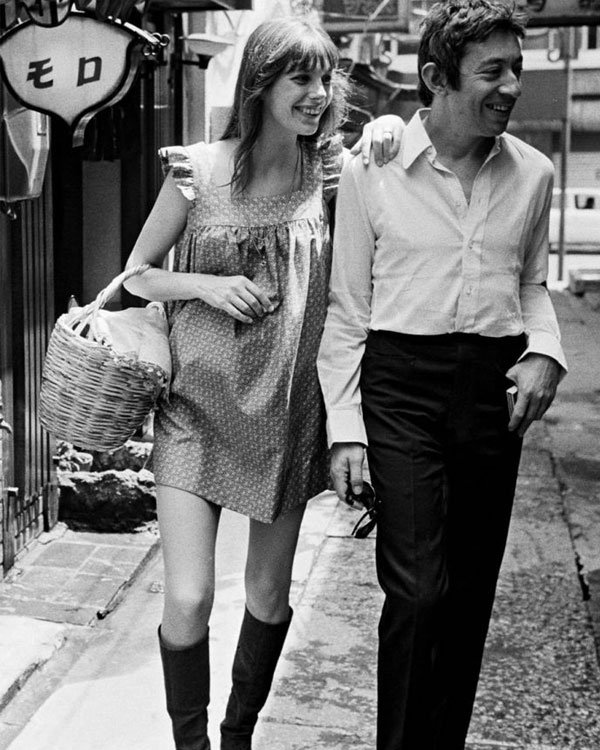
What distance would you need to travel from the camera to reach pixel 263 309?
10.3 feet

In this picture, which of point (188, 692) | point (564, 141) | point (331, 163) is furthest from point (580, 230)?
point (188, 692)

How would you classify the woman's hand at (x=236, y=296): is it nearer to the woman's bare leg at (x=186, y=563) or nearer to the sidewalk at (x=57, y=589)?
the woman's bare leg at (x=186, y=563)

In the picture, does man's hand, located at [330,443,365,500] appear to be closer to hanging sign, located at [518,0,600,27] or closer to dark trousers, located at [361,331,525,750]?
dark trousers, located at [361,331,525,750]

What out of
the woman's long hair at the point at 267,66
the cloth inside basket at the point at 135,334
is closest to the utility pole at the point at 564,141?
the woman's long hair at the point at 267,66

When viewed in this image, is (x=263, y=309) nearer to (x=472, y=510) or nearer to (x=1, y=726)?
(x=472, y=510)

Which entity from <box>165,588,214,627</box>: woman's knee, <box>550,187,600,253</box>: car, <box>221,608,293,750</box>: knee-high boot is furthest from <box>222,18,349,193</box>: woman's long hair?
<box>550,187,600,253</box>: car

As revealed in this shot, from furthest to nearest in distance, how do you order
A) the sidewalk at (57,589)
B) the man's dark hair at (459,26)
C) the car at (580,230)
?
the car at (580,230) < the sidewalk at (57,589) < the man's dark hair at (459,26)

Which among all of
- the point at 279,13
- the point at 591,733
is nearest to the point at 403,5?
the point at 279,13

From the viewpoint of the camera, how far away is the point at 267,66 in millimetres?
3066

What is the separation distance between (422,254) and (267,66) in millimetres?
598

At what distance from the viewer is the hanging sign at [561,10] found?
9719 mm

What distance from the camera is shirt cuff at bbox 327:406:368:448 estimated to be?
3.04 m

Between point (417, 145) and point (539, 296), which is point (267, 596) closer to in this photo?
point (539, 296)

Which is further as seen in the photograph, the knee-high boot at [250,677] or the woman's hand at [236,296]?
the knee-high boot at [250,677]
